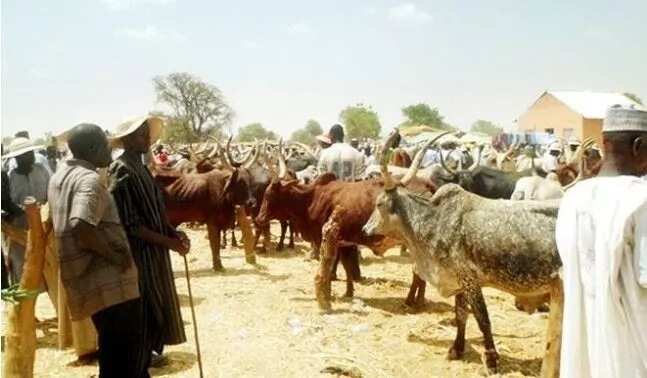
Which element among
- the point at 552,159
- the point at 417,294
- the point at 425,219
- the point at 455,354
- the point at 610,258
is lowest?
the point at 455,354

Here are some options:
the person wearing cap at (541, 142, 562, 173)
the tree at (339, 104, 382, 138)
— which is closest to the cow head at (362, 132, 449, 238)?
the person wearing cap at (541, 142, 562, 173)

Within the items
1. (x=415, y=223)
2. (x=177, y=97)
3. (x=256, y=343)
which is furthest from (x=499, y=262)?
(x=177, y=97)

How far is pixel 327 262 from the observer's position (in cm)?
729

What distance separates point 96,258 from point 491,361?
3457 mm

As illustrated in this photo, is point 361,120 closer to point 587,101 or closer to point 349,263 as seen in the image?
point 587,101

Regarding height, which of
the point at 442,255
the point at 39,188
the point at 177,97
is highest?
the point at 177,97

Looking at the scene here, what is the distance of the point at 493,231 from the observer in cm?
523

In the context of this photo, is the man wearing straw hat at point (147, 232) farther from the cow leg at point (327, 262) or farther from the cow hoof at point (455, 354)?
the cow leg at point (327, 262)

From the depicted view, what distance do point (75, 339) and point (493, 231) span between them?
154 inches

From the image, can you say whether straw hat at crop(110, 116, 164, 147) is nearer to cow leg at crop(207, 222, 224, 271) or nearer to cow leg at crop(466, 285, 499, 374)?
cow leg at crop(466, 285, 499, 374)

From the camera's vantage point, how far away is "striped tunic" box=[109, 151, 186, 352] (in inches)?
167

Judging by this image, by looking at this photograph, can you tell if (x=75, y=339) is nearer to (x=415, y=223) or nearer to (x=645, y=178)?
(x=415, y=223)

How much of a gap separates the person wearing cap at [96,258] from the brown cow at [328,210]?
11.4 ft

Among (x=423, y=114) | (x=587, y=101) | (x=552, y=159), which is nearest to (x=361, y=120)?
(x=423, y=114)
